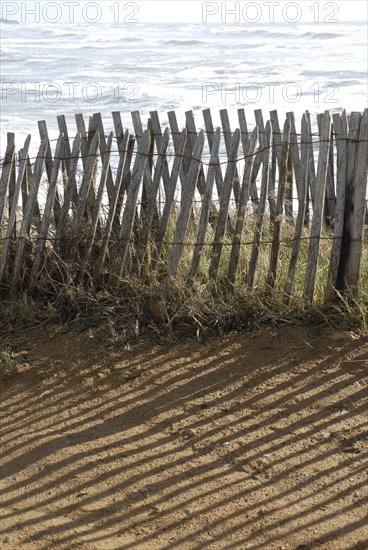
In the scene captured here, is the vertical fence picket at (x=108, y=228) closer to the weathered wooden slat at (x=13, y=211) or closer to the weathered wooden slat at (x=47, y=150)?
the weathered wooden slat at (x=47, y=150)

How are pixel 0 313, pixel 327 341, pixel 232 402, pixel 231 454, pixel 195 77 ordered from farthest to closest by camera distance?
pixel 195 77
pixel 0 313
pixel 327 341
pixel 232 402
pixel 231 454

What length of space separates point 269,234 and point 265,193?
26.1 inches

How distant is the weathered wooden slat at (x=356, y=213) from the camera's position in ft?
15.7

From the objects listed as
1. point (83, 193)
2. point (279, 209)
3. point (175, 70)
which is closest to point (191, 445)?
point (279, 209)

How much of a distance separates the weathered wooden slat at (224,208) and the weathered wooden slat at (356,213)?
0.71 metres

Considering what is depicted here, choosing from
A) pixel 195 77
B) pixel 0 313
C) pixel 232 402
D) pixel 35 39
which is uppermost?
pixel 35 39

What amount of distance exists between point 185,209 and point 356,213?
1024 millimetres

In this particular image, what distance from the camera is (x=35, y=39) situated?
3192 cm

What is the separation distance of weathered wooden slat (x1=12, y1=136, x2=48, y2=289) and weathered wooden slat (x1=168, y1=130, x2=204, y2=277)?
96cm

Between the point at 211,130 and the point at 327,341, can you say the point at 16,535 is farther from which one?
the point at 211,130

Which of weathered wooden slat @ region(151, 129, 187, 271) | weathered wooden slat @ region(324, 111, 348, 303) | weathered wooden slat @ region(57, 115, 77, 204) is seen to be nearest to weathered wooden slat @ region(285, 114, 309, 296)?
weathered wooden slat @ region(324, 111, 348, 303)

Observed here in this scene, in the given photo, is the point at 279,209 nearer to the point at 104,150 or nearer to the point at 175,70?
the point at 104,150

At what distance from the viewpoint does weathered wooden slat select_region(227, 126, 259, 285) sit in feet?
16.2

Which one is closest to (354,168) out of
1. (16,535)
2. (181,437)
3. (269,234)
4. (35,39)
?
(269,234)
